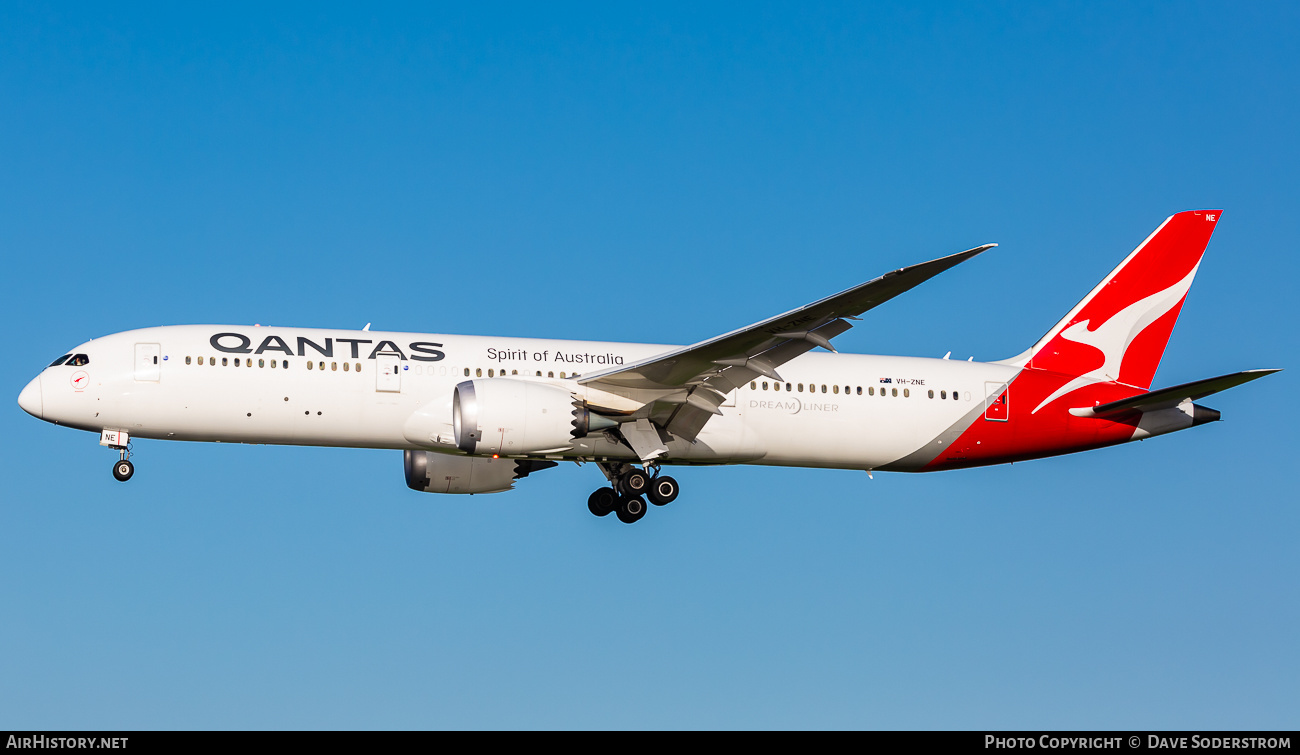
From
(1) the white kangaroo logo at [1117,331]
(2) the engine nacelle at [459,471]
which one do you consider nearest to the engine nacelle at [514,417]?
(2) the engine nacelle at [459,471]

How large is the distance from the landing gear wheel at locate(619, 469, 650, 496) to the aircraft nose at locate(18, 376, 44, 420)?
530 inches

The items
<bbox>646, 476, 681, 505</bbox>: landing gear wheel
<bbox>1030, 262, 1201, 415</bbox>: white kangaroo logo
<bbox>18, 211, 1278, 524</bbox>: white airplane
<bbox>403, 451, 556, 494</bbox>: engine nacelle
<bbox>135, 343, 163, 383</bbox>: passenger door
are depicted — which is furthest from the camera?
<bbox>403, 451, 556, 494</bbox>: engine nacelle

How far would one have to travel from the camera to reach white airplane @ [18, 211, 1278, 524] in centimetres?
2956

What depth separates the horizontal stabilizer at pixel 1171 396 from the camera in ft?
93.9

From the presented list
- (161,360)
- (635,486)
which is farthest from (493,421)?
(161,360)

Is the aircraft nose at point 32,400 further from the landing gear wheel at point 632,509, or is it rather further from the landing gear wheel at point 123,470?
the landing gear wheel at point 632,509

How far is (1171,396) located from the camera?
31.8 m

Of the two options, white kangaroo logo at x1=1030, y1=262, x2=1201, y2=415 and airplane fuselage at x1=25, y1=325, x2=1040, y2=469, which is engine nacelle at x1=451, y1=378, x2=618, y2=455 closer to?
airplane fuselage at x1=25, y1=325, x2=1040, y2=469

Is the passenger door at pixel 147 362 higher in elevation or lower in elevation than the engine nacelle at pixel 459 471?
higher

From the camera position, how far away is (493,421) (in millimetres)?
28922

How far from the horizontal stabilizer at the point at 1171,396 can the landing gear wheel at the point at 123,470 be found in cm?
2303

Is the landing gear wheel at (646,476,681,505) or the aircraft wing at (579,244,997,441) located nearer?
the aircraft wing at (579,244,997,441)

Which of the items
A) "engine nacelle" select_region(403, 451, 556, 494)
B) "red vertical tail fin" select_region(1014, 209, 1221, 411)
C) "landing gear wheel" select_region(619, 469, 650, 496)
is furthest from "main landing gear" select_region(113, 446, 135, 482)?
"red vertical tail fin" select_region(1014, 209, 1221, 411)

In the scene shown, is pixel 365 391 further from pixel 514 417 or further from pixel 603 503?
pixel 603 503
